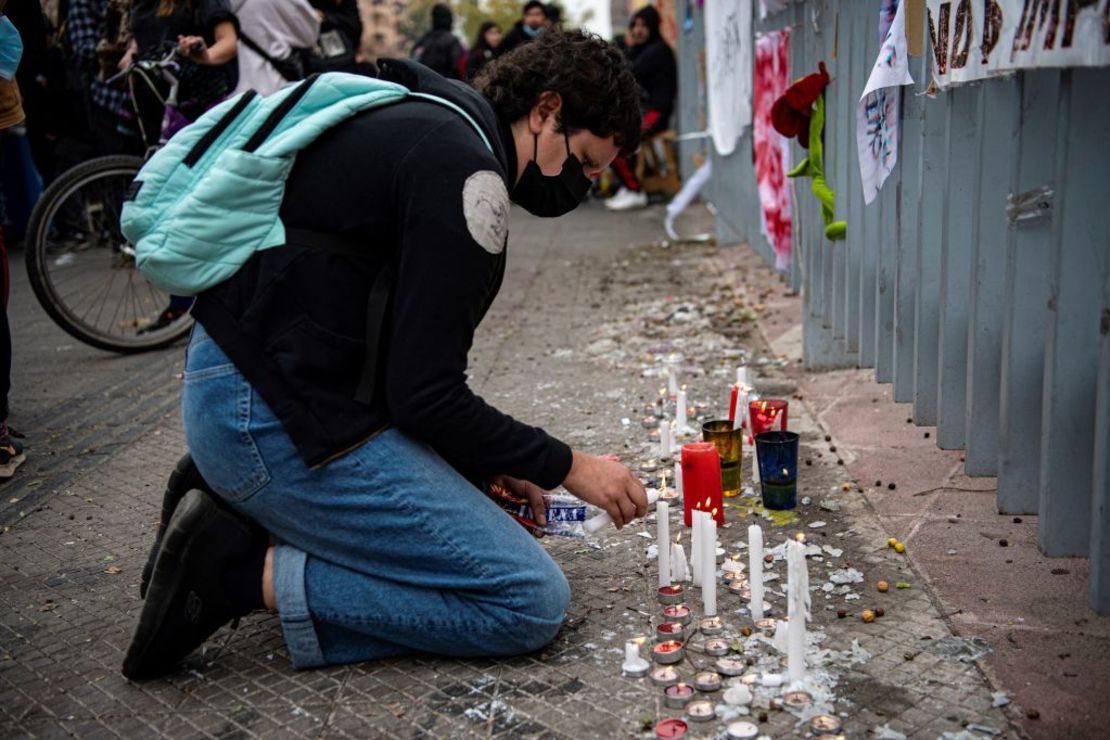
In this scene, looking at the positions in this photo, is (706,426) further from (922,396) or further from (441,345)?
(441,345)

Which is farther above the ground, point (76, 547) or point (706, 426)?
point (706, 426)

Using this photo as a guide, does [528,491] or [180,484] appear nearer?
[180,484]

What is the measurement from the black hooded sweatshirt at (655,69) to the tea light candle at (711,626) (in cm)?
1010

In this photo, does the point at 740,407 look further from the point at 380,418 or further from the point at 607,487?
the point at 380,418

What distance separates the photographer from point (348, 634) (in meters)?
2.71

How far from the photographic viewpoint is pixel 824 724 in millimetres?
2311

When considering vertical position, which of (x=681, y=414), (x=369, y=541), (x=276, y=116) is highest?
(x=276, y=116)

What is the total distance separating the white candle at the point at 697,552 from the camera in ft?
9.53

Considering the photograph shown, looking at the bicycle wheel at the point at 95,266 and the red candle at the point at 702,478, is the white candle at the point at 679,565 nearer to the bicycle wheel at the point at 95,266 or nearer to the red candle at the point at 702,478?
the red candle at the point at 702,478

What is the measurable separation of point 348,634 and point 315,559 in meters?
0.20

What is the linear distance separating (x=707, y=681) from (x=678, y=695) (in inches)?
3.5

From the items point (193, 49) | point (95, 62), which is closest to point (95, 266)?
point (95, 62)

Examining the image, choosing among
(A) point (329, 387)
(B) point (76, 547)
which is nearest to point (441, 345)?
(A) point (329, 387)

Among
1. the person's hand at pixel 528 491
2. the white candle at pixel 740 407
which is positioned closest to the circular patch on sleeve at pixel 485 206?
the person's hand at pixel 528 491
